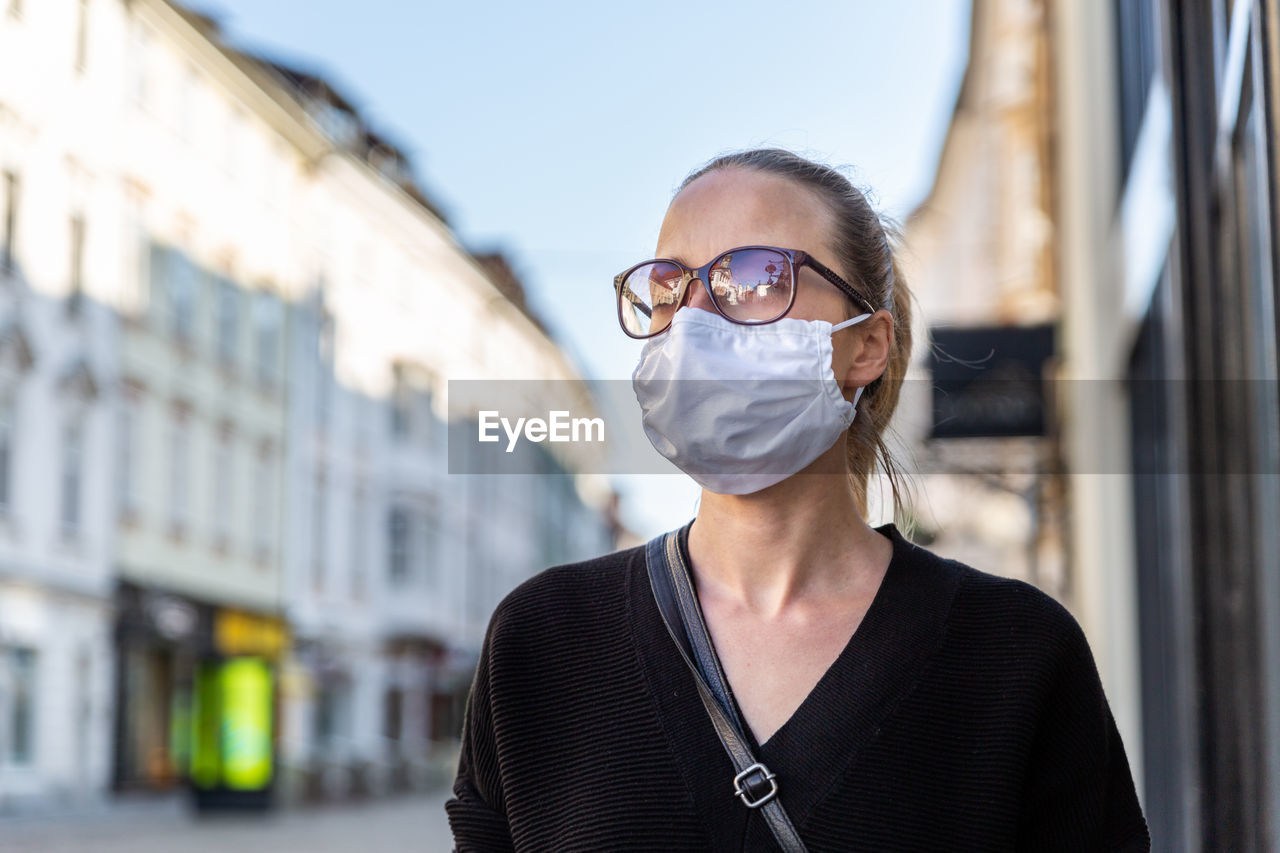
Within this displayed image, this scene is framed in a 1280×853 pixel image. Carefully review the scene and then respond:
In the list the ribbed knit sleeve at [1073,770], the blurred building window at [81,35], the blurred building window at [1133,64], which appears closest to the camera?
the ribbed knit sleeve at [1073,770]

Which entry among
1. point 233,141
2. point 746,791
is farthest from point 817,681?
point 233,141

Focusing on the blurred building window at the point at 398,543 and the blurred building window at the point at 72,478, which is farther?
the blurred building window at the point at 398,543

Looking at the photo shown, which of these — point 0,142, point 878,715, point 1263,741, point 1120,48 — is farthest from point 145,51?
point 878,715

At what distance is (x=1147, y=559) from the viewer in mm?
9430

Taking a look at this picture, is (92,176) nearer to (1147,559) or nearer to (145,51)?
(145,51)

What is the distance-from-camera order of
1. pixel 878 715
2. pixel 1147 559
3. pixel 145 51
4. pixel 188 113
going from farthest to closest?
pixel 188 113 → pixel 145 51 → pixel 1147 559 → pixel 878 715

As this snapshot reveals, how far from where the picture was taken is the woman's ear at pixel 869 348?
7.04ft

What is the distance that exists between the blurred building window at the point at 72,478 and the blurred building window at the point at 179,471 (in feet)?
12.5

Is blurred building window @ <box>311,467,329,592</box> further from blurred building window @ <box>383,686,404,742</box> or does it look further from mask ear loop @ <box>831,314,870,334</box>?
mask ear loop @ <box>831,314,870,334</box>

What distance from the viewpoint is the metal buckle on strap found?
5.95ft

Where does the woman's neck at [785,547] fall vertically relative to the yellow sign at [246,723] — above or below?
above

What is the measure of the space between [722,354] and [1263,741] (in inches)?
126

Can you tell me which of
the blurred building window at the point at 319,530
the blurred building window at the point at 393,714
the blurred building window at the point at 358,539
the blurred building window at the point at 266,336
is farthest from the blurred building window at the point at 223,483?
the blurred building window at the point at 393,714

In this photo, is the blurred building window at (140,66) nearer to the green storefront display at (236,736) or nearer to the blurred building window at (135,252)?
the blurred building window at (135,252)
